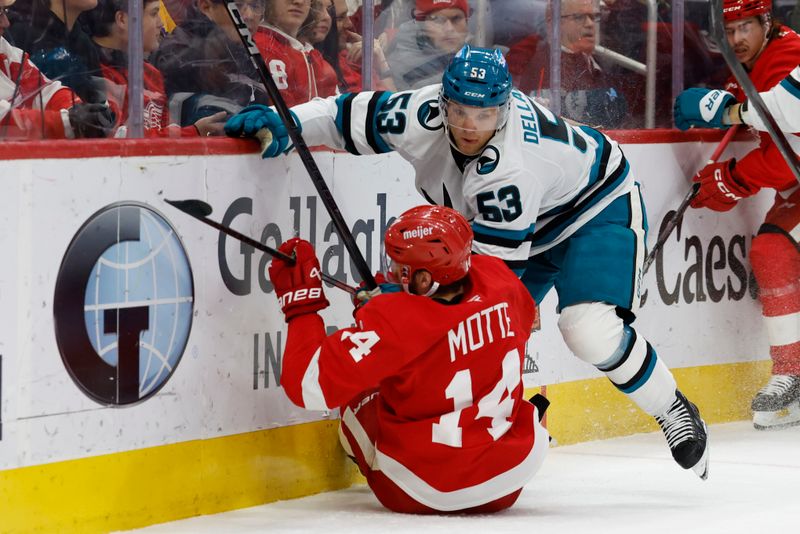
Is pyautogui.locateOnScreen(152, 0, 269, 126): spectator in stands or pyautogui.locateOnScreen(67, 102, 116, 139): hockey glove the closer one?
pyautogui.locateOnScreen(67, 102, 116, 139): hockey glove

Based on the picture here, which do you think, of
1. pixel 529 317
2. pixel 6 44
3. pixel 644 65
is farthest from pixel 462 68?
pixel 644 65

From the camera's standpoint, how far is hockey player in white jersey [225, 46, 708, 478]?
12.4ft

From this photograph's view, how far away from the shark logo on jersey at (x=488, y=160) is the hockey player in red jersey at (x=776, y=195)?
1.79 metres

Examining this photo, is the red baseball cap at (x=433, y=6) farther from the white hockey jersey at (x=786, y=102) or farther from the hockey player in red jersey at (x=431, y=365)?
the hockey player in red jersey at (x=431, y=365)

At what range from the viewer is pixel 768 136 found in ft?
17.6

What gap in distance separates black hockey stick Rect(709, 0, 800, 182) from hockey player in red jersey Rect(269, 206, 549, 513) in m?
1.48

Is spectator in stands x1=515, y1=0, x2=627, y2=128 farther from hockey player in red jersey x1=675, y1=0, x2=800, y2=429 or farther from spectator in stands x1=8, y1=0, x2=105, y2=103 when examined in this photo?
spectator in stands x1=8, y1=0, x2=105, y2=103

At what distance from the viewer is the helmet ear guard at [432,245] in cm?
354

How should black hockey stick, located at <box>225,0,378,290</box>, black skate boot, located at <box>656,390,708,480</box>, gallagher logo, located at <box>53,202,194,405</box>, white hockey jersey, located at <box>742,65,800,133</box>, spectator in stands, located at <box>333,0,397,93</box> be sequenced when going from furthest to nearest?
white hockey jersey, located at <box>742,65,800,133</box> → spectator in stands, located at <box>333,0,397,93</box> → black skate boot, located at <box>656,390,708,480</box> → black hockey stick, located at <box>225,0,378,290</box> → gallagher logo, located at <box>53,202,194,405</box>

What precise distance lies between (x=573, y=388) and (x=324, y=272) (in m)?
1.21

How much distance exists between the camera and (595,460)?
471 cm

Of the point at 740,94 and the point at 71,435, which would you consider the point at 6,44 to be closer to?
the point at 71,435

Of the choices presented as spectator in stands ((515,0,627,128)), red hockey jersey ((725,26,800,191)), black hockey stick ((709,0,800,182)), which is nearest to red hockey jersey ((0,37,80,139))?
spectator in stands ((515,0,627,128))

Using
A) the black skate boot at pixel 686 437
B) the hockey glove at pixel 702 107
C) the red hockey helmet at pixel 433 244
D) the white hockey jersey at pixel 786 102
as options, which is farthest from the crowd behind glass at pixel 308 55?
the black skate boot at pixel 686 437
